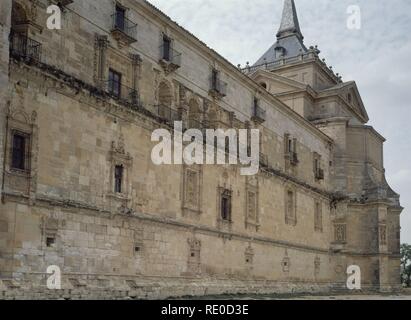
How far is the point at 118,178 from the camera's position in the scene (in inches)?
888

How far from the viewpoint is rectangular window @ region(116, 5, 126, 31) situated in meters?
23.6

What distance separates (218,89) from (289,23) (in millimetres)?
30161

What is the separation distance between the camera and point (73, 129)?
20.6 meters

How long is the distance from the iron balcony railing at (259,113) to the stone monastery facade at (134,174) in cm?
12

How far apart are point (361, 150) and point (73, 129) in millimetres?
29853

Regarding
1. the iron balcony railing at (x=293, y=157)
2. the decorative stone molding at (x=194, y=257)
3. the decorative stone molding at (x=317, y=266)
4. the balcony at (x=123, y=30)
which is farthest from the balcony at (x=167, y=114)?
the decorative stone molding at (x=317, y=266)

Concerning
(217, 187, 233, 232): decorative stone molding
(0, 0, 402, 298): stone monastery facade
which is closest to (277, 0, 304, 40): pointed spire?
(0, 0, 402, 298): stone monastery facade

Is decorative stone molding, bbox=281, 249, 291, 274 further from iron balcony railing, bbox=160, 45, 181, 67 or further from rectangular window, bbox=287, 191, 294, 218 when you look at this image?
iron balcony railing, bbox=160, 45, 181, 67

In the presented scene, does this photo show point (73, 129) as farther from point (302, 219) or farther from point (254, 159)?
point (302, 219)

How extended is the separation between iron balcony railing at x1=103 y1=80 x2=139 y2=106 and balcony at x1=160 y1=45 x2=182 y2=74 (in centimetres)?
258

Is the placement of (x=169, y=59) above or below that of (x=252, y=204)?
above

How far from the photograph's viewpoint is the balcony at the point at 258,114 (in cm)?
3375

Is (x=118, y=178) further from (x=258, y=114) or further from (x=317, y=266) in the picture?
(x=317, y=266)

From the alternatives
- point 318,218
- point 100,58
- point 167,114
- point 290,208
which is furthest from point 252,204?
point 100,58
